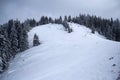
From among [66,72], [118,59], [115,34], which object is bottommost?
[115,34]

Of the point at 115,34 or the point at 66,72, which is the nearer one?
the point at 66,72

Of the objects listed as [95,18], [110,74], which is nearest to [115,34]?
[95,18]

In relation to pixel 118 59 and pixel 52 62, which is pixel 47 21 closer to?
pixel 52 62

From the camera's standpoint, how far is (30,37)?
66.7m

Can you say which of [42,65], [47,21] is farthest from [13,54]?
[47,21]

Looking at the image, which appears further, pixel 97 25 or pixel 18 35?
pixel 97 25

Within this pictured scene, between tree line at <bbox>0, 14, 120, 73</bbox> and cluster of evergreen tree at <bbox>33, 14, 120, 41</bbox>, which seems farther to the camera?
cluster of evergreen tree at <bbox>33, 14, 120, 41</bbox>

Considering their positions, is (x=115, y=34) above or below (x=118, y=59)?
below

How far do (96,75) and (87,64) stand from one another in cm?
478

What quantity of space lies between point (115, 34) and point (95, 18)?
28.4 metres

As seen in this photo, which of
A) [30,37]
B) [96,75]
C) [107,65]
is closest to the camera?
[96,75]

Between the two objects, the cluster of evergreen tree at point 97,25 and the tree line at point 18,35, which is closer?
the tree line at point 18,35

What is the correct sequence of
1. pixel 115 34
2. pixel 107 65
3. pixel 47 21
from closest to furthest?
pixel 107 65 < pixel 115 34 < pixel 47 21

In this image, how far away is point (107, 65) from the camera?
23.5m
